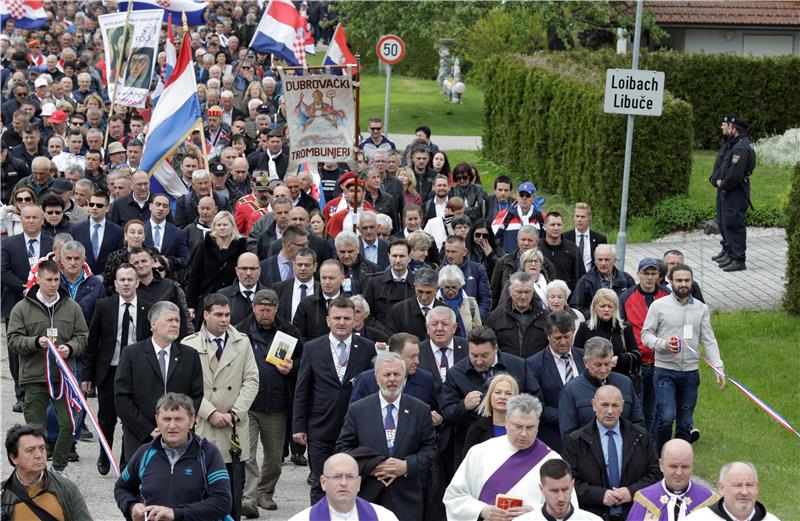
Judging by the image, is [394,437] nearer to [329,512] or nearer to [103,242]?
[329,512]

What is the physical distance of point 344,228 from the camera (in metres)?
16.0

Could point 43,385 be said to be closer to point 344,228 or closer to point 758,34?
point 344,228

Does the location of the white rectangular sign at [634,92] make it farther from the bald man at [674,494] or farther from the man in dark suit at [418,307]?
the bald man at [674,494]

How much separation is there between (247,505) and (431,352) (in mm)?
2053

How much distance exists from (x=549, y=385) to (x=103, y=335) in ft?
13.4

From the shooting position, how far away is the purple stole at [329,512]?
329 inches

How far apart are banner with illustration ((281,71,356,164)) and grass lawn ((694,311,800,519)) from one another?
5.25m

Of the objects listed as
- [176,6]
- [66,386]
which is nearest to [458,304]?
[66,386]

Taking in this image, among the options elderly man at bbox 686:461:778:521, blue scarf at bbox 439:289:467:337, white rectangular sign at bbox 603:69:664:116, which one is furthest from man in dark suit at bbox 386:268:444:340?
elderly man at bbox 686:461:778:521

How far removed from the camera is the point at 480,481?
9.09 metres

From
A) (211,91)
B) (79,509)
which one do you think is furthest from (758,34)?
(79,509)

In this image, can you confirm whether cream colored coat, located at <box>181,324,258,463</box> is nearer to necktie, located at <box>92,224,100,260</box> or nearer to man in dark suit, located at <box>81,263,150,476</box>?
man in dark suit, located at <box>81,263,150,476</box>

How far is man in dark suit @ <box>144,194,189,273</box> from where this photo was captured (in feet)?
49.1

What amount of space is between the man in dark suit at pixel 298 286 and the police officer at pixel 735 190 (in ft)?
Answer: 30.4
